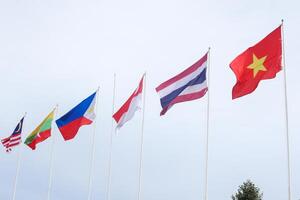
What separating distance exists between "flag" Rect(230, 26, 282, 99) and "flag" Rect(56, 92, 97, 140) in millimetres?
12677

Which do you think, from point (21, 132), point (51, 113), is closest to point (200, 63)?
point (51, 113)

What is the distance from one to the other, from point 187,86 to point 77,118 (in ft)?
32.4

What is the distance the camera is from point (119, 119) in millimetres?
28516

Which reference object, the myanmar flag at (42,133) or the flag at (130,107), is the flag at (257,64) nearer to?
the flag at (130,107)

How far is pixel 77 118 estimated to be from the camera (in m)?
31.4

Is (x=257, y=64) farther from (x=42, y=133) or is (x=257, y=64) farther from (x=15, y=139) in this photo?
(x=15, y=139)

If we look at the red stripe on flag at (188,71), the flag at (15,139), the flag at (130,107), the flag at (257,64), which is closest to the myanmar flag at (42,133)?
the flag at (15,139)

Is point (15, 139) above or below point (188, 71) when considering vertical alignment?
below

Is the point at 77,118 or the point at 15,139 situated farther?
the point at 15,139

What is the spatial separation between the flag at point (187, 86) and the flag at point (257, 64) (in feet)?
7.87

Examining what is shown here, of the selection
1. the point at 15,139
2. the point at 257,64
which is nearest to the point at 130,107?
the point at 257,64

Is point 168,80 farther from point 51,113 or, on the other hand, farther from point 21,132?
point 21,132

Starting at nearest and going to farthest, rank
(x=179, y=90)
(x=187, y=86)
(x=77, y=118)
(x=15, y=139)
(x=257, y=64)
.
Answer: (x=257, y=64), (x=187, y=86), (x=179, y=90), (x=77, y=118), (x=15, y=139)

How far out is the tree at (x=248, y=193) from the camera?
1938 inches
